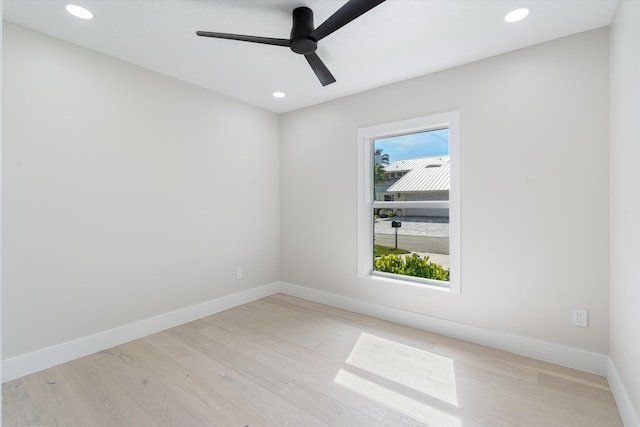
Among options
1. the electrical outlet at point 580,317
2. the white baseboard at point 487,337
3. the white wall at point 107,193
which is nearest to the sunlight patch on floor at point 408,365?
the white baseboard at point 487,337

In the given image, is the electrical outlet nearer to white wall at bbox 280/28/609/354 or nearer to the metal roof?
white wall at bbox 280/28/609/354

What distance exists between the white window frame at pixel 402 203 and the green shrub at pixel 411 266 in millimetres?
53

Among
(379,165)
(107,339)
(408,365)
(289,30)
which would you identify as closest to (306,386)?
(408,365)

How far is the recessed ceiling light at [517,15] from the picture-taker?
7.25 ft

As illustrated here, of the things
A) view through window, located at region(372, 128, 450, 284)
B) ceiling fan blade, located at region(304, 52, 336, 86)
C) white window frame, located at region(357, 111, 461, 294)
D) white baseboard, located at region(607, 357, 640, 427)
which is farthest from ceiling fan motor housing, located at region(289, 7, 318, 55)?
white baseboard, located at region(607, 357, 640, 427)

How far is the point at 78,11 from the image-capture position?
2244 millimetres

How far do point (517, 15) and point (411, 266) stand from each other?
88.8 inches

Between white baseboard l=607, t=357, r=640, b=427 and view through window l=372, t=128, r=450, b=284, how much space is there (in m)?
1.28

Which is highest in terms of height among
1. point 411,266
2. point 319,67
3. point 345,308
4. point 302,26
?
point 302,26

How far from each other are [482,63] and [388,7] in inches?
44.6

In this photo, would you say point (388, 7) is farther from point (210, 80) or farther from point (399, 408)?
point (399, 408)

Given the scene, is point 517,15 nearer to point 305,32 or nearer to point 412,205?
point 305,32

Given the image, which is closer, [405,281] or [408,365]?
[408,365]

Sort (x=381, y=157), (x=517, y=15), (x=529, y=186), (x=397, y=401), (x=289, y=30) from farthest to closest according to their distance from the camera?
(x=381, y=157)
(x=529, y=186)
(x=289, y=30)
(x=517, y=15)
(x=397, y=401)
